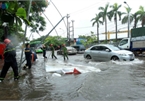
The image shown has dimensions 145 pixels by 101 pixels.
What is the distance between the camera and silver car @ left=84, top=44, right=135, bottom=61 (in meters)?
14.5

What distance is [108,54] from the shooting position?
1523cm

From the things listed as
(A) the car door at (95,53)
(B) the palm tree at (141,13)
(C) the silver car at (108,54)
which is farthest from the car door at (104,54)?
(B) the palm tree at (141,13)

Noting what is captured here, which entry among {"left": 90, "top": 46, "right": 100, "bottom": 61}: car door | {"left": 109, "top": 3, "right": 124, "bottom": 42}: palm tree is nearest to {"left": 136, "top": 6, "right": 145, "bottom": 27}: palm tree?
{"left": 109, "top": 3, "right": 124, "bottom": 42}: palm tree

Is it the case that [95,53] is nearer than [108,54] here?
No

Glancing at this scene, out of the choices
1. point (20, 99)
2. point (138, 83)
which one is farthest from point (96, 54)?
point (20, 99)

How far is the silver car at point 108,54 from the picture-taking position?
1451cm

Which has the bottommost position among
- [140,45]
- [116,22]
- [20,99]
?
[20,99]

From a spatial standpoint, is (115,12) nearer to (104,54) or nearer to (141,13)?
(141,13)

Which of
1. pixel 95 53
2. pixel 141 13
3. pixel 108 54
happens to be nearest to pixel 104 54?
pixel 108 54

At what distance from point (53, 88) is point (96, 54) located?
34.0ft

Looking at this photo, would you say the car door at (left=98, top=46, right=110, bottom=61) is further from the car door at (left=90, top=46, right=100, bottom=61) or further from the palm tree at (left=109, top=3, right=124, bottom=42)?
the palm tree at (left=109, top=3, right=124, bottom=42)

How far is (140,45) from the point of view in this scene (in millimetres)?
20953


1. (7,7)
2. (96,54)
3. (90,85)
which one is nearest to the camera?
(7,7)

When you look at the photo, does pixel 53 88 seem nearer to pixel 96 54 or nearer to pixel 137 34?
pixel 96 54
